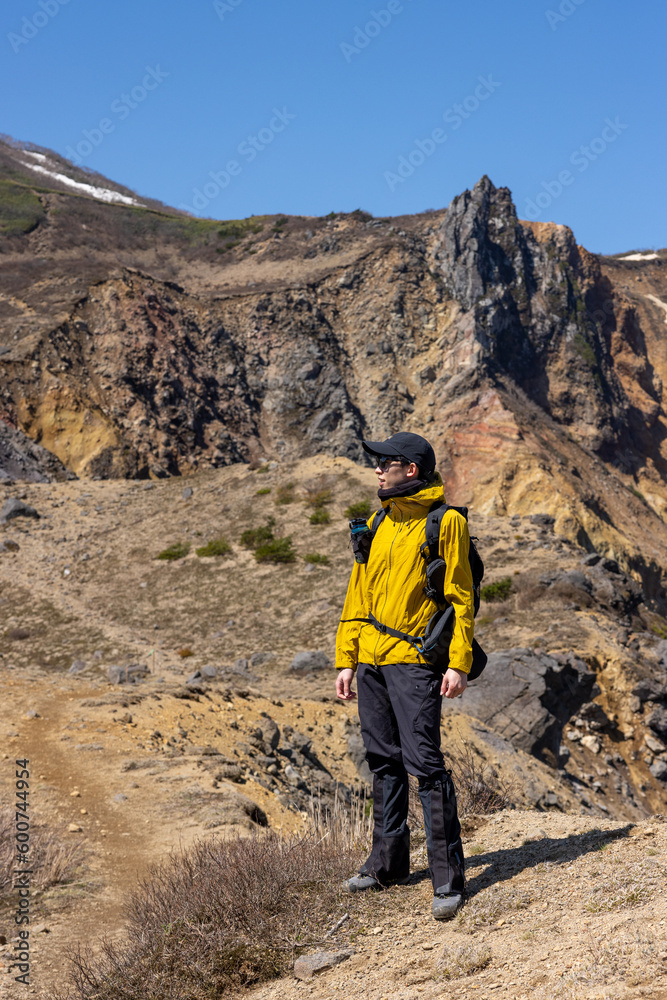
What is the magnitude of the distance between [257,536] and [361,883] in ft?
59.6

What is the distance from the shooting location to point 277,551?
20703mm

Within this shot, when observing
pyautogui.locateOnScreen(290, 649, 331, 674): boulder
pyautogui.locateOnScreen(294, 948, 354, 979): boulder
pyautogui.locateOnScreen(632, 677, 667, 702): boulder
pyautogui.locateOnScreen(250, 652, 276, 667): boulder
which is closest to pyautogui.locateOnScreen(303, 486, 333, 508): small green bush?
pyautogui.locateOnScreen(250, 652, 276, 667): boulder

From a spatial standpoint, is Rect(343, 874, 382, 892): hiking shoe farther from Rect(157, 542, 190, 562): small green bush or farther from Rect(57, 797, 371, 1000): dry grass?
Rect(157, 542, 190, 562): small green bush

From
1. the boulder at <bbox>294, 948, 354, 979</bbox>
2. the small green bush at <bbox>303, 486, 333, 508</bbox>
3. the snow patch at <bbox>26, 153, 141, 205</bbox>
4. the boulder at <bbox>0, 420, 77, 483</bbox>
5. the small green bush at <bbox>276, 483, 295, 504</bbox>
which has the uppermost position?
the snow patch at <bbox>26, 153, 141, 205</bbox>

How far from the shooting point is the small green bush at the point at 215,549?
848 inches

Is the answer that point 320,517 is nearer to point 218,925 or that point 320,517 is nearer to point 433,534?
point 433,534

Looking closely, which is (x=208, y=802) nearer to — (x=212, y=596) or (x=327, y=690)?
(x=327, y=690)

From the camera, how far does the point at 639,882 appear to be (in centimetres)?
327

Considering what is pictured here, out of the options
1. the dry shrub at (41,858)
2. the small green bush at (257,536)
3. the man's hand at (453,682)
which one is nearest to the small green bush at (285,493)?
the small green bush at (257,536)

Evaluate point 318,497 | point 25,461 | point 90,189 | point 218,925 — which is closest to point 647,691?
point 318,497

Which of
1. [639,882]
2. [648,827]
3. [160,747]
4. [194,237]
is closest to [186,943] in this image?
[639,882]

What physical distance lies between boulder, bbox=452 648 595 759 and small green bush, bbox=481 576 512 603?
9.91 ft

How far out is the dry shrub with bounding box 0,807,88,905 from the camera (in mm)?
4723

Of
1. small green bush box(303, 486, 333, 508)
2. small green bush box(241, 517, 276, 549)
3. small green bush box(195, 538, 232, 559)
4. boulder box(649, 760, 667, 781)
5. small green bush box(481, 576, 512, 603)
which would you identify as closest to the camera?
boulder box(649, 760, 667, 781)
